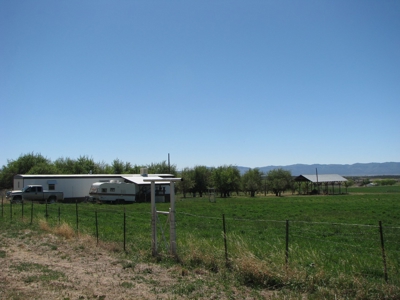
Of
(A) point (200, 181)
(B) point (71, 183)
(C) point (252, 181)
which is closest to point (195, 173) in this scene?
(A) point (200, 181)

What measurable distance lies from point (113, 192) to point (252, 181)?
33.7m

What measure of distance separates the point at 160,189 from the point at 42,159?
31.1 m

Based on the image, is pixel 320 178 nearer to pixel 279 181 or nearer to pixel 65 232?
pixel 279 181

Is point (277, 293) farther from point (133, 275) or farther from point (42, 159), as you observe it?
point (42, 159)

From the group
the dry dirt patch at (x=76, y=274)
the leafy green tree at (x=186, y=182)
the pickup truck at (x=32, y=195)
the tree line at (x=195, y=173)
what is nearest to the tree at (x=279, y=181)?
the tree line at (x=195, y=173)

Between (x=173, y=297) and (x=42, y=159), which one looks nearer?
(x=173, y=297)

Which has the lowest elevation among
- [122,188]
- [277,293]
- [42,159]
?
[277,293]

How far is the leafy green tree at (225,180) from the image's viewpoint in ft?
231

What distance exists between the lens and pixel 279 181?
7244 centimetres

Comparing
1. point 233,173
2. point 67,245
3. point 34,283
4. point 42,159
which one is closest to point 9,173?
point 42,159

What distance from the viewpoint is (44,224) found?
1656 centimetres

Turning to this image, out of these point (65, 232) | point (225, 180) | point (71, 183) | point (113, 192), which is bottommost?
point (65, 232)

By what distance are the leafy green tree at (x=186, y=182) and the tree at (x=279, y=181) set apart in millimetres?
14994

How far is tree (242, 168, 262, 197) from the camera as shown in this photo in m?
68.9
